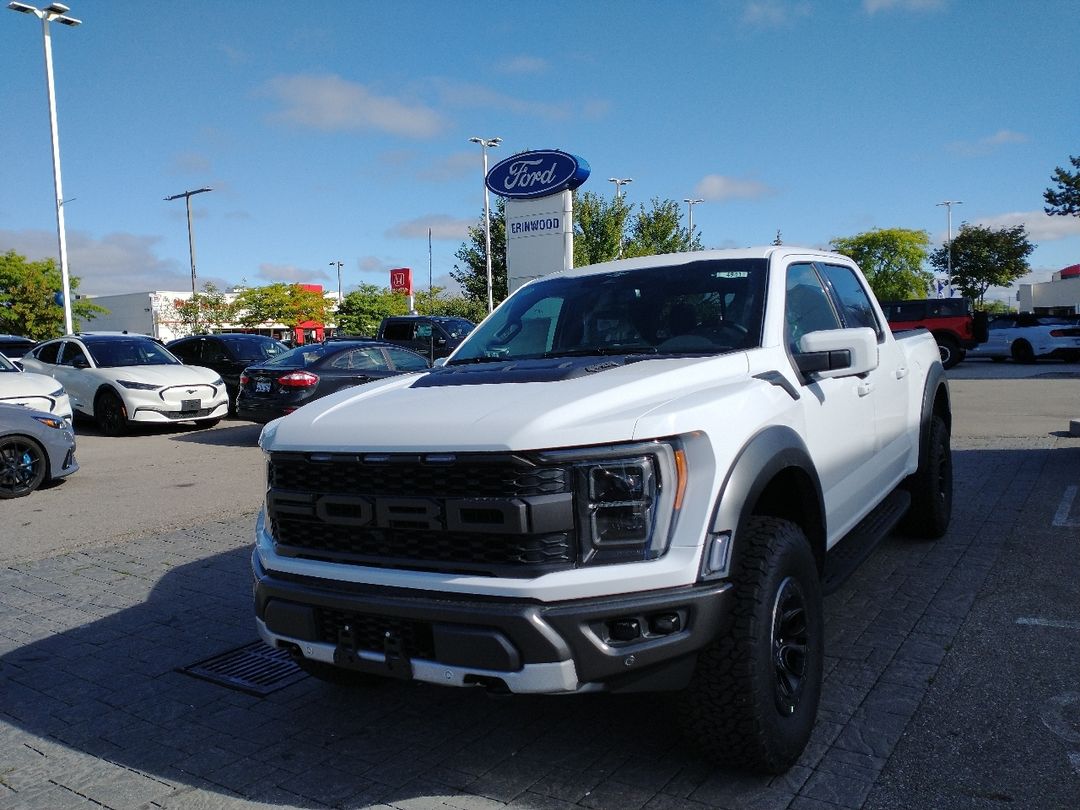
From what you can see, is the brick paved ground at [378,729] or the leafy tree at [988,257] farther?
the leafy tree at [988,257]

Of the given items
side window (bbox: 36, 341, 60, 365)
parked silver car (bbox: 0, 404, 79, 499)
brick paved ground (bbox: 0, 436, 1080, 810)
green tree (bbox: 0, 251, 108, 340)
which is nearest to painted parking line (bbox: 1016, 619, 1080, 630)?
brick paved ground (bbox: 0, 436, 1080, 810)

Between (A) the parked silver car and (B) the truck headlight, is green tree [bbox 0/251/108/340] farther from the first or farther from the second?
(B) the truck headlight

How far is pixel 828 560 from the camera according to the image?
3936 mm

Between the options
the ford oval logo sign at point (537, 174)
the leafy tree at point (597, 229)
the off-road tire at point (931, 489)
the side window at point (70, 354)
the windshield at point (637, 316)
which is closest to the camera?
the windshield at point (637, 316)

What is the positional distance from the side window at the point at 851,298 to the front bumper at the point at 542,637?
256 centimetres

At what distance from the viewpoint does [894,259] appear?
100438 millimetres

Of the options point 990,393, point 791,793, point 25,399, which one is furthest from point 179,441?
point 990,393

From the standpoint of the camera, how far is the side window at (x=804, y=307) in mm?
3994

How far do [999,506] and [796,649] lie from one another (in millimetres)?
4898

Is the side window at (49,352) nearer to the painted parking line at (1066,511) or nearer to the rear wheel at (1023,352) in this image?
the painted parking line at (1066,511)

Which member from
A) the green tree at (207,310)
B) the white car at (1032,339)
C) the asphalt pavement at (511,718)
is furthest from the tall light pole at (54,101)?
the white car at (1032,339)

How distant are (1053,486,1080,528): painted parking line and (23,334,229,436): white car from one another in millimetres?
11612

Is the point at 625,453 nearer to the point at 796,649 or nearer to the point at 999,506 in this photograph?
the point at 796,649

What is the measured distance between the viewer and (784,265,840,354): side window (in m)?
3.99
